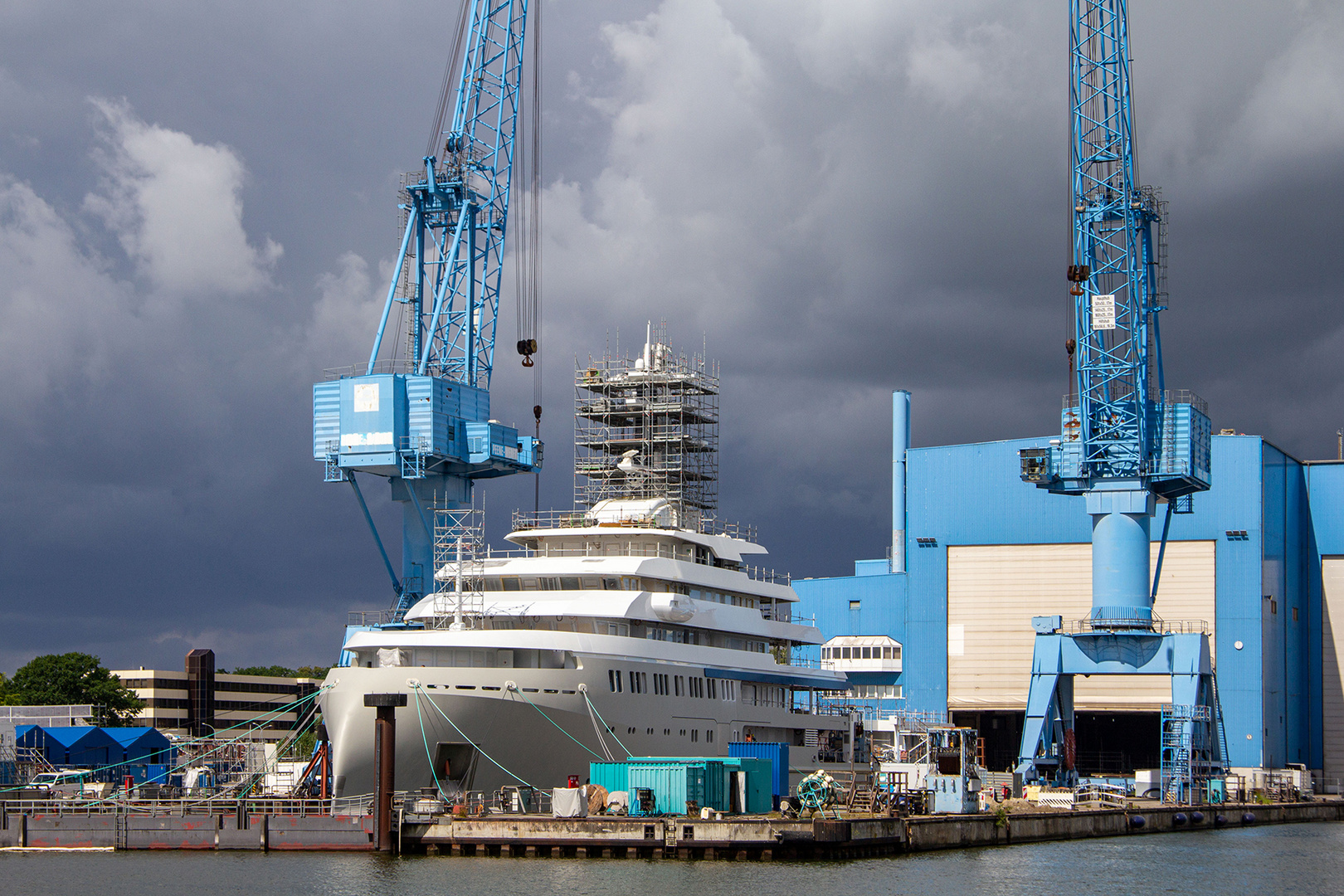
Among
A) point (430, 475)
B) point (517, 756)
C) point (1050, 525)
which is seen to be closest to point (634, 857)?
point (517, 756)

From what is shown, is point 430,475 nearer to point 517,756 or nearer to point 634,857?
point 517,756

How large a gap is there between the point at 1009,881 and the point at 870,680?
53150 millimetres

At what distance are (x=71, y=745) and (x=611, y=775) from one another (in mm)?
44863

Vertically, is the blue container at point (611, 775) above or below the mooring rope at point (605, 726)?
below

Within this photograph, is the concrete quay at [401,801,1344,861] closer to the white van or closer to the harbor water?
the harbor water

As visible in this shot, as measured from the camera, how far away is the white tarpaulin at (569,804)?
43.5 m

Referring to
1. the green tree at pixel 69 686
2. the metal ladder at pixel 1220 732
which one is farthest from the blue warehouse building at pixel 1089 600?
the green tree at pixel 69 686

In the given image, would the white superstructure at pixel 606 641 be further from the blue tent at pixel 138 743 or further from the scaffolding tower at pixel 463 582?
the blue tent at pixel 138 743

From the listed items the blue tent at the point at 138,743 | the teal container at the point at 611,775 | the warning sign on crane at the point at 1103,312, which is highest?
the warning sign on crane at the point at 1103,312

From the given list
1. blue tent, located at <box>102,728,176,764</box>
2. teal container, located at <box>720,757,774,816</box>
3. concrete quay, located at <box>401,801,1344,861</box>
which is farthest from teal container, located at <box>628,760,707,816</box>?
blue tent, located at <box>102,728,176,764</box>

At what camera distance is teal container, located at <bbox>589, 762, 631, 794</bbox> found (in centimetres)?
4481

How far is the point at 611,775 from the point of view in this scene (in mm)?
45094

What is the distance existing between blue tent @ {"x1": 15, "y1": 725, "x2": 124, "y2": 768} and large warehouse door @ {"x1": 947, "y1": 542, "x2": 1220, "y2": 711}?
4692 centimetres

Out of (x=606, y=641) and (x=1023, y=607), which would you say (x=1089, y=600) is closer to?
(x=1023, y=607)
